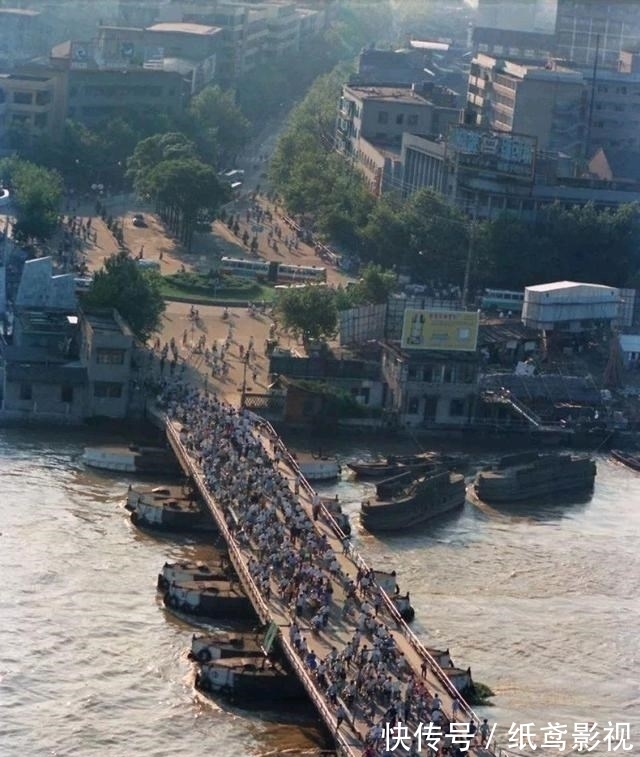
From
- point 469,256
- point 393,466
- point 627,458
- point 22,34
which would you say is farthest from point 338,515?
point 22,34

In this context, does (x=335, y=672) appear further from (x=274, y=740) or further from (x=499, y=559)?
(x=499, y=559)

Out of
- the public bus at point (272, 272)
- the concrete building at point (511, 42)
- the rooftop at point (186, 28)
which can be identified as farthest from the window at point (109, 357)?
the concrete building at point (511, 42)

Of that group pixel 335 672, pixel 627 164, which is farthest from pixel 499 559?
pixel 627 164

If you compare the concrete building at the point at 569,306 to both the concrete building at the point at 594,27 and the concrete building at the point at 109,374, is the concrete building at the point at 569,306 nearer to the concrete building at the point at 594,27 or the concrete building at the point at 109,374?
the concrete building at the point at 109,374

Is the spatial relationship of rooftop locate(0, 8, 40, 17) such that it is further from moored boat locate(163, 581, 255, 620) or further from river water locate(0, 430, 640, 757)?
moored boat locate(163, 581, 255, 620)

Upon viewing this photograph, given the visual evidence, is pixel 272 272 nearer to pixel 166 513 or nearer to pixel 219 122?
pixel 166 513

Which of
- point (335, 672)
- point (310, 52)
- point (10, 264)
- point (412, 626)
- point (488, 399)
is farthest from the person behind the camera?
point (310, 52)
